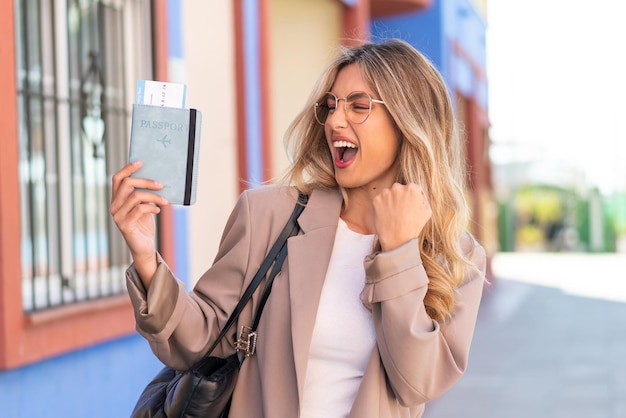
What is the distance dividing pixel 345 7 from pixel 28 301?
17.1 ft

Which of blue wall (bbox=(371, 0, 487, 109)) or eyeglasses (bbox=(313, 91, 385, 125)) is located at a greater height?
blue wall (bbox=(371, 0, 487, 109))

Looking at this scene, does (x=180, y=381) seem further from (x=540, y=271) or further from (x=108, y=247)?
(x=540, y=271)

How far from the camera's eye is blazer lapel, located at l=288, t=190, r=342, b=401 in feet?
7.84

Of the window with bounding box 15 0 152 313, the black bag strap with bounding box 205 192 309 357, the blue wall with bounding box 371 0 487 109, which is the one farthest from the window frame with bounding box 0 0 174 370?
the blue wall with bounding box 371 0 487 109

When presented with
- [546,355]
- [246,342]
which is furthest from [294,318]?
[546,355]

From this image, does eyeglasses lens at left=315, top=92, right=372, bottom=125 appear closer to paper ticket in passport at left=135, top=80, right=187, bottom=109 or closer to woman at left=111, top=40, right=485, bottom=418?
woman at left=111, top=40, right=485, bottom=418

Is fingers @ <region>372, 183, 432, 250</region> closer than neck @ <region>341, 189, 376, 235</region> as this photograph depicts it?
Yes

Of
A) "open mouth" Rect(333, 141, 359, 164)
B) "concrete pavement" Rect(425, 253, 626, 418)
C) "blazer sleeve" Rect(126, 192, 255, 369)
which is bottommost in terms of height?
"concrete pavement" Rect(425, 253, 626, 418)

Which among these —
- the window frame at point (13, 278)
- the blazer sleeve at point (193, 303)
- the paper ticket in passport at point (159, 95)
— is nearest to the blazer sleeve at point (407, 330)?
the blazer sleeve at point (193, 303)

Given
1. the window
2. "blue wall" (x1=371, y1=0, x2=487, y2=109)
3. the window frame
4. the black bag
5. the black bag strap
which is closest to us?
the black bag

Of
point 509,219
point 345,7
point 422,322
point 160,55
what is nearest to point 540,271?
point 509,219

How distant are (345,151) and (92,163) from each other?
2268mm

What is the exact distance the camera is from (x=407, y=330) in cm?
230

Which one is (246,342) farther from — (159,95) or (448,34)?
(448,34)
